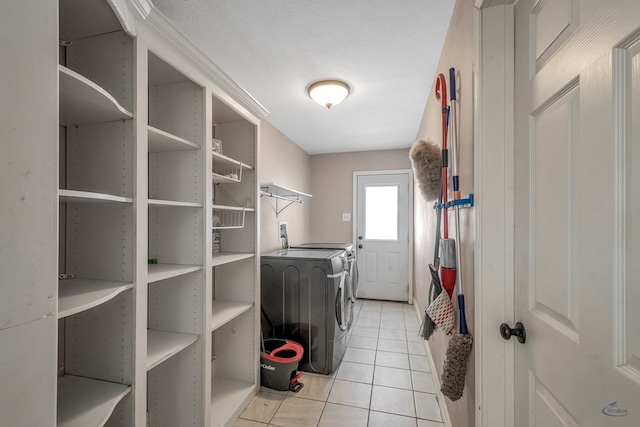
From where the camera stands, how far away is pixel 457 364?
108cm

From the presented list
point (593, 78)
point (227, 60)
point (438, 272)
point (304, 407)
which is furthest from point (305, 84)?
point (304, 407)

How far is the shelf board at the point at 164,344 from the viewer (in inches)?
47.6

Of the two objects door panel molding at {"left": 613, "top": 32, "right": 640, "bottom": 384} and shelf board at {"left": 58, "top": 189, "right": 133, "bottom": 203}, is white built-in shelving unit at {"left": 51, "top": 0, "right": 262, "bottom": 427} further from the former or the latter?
door panel molding at {"left": 613, "top": 32, "right": 640, "bottom": 384}

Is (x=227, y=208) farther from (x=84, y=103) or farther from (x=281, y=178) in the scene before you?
(x=281, y=178)

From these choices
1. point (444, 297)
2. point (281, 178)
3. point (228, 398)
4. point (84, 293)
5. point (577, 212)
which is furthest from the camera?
point (281, 178)

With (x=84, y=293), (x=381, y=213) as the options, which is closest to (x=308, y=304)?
(x=84, y=293)

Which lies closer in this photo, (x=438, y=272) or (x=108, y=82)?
(x=108, y=82)

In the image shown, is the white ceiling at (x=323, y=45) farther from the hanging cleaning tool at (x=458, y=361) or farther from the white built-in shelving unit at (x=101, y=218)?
the hanging cleaning tool at (x=458, y=361)

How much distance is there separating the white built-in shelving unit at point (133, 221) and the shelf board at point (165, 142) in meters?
0.01

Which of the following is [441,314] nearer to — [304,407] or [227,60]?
[304,407]

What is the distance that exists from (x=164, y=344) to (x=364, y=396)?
1472 mm

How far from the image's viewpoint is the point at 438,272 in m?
1.40

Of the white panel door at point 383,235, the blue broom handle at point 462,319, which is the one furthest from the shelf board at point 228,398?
the white panel door at point 383,235

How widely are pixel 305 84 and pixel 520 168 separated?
1.80 m
